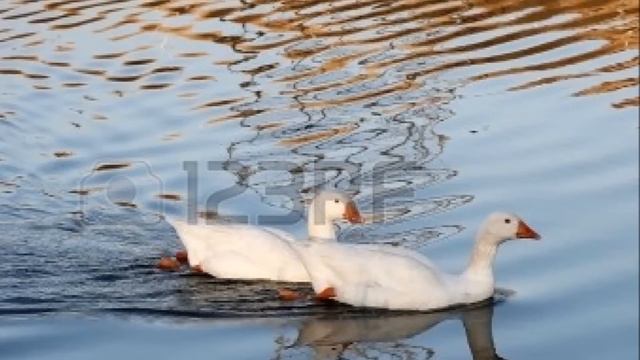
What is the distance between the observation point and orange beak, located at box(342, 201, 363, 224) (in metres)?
10.7

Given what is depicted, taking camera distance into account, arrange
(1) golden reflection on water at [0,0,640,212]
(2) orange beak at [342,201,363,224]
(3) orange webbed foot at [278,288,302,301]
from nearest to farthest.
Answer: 1. (3) orange webbed foot at [278,288,302,301]
2. (2) orange beak at [342,201,363,224]
3. (1) golden reflection on water at [0,0,640,212]

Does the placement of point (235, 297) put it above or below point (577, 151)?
below

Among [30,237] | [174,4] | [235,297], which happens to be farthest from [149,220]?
[174,4]

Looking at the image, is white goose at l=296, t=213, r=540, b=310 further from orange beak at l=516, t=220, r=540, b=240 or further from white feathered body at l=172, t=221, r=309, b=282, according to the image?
white feathered body at l=172, t=221, r=309, b=282

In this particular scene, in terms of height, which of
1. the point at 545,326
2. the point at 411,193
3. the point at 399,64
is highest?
the point at 399,64

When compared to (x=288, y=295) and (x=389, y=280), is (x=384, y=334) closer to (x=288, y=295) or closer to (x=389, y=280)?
(x=389, y=280)

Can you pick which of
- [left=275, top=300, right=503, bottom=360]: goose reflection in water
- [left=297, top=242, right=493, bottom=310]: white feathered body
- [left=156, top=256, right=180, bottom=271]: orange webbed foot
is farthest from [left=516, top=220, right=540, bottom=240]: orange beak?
[left=156, top=256, right=180, bottom=271]: orange webbed foot

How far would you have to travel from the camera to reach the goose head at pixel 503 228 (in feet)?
32.1

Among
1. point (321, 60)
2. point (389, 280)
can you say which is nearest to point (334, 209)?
point (389, 280)

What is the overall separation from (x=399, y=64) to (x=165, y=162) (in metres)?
4.39

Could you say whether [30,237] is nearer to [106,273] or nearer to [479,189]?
[106,273]

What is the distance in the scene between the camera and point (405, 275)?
9672mm

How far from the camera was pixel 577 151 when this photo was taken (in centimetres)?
1236

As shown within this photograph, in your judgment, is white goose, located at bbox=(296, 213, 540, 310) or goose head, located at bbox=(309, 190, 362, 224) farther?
goose head, located at bbox=(309, 190, 362, 224)
